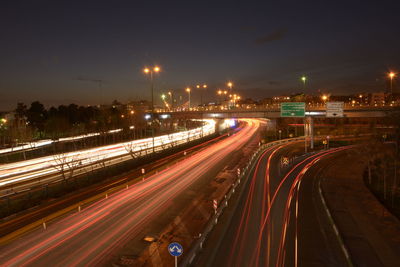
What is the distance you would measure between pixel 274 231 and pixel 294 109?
1243 inches

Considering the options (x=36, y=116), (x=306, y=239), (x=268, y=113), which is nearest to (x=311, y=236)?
(x=306, y=239)

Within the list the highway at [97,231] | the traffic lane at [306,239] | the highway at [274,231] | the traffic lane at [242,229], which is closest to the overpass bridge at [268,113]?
the highway at [274,231]

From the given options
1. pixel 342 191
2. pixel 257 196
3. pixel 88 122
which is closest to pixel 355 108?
pixel 342 191

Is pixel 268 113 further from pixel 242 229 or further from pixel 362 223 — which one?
pixel 242 229

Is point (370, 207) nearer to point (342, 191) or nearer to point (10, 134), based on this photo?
point (342, 191)

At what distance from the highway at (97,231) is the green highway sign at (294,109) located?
24674 millimetres

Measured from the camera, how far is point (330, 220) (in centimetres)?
1664

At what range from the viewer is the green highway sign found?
43050 millimetres

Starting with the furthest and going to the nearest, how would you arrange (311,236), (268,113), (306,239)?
1. (268,113)
2. (311,236)
3. (306,239)

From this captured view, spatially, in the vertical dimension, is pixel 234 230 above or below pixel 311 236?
above

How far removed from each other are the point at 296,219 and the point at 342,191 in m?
9.49

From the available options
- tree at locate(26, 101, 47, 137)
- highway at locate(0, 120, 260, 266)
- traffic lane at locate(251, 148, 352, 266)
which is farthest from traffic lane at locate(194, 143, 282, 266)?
tree at locate(26, 101, 47, 137)

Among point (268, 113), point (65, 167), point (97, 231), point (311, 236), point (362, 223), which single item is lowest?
point (362, 223)

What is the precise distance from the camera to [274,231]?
1506cm
